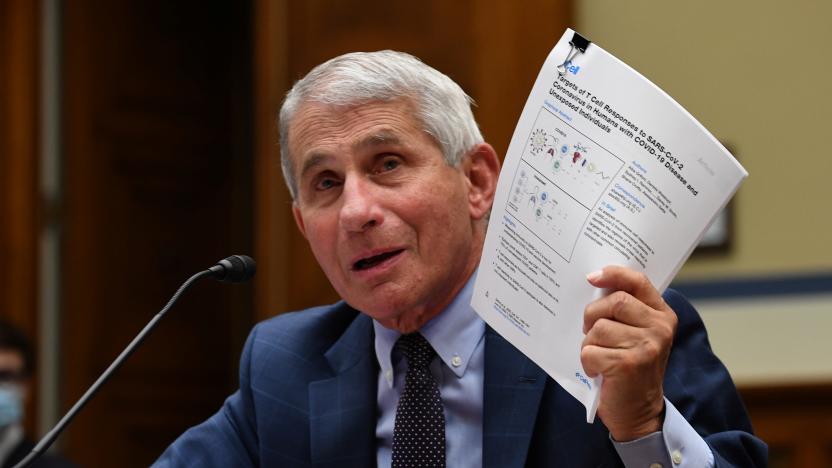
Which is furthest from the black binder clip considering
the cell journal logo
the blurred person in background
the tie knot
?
the blurred person in background

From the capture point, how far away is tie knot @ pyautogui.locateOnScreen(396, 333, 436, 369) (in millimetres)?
1985

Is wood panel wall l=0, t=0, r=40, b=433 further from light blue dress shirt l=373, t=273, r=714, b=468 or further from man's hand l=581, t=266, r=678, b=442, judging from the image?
man's hand l=581, t=266, r=678, b=442

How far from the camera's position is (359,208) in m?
1.87

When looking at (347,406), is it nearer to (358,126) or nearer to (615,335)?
(358,126)

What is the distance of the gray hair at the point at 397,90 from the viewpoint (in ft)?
6.31

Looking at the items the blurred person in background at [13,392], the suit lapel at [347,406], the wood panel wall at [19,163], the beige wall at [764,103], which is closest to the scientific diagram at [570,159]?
the suit lapel at [347,406]

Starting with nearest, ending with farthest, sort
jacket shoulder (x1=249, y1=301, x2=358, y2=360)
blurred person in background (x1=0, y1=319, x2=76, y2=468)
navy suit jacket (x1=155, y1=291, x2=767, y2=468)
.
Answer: navy suit jacket (x1=155, y1=291, x2=767, y2=468) → jacket shoulder (x1=249, y1=301, x2=358, y2=360) → blurred person in background (x1=0, y1=319, x2=76, y2=468)

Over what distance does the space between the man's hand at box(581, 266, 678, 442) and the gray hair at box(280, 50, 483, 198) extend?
1.77ft

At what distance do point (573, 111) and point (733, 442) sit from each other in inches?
20.9

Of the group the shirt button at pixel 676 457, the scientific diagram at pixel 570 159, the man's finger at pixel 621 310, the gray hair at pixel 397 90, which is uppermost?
the scientific diagram at pixel 570 159

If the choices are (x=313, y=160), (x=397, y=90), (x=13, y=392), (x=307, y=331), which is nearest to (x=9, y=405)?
(x=13, y=392)

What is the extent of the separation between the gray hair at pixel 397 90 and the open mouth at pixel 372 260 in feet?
0.59

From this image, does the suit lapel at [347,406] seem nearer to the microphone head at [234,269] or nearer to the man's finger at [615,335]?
the microphone head at [234,269]

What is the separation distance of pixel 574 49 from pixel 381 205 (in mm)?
471
